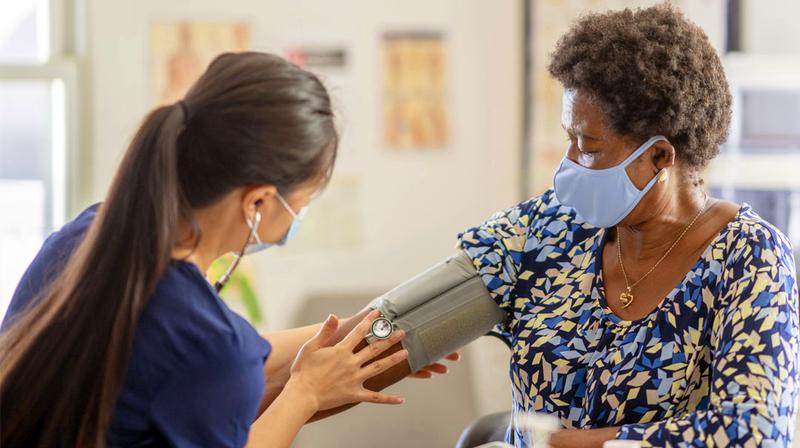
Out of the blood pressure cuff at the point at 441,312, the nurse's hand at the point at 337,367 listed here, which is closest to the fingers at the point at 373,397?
the nurse's hand at the point at 337,367

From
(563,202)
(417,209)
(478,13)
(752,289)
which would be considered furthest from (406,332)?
(478,13)

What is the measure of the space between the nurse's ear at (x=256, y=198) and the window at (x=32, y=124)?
1871 millimetres

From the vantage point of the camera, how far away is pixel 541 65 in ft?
9.89

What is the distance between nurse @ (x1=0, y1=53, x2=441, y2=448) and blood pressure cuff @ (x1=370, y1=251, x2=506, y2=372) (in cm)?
46

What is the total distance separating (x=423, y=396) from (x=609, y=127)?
1530 mm

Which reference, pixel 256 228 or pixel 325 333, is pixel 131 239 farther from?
pixel 325 333

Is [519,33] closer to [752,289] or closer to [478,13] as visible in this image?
[478,13]

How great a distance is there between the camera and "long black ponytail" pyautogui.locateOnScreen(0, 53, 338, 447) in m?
1.26

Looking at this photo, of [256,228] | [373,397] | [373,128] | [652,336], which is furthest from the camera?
[373,128]

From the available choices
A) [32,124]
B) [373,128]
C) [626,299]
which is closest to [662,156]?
[626,299]

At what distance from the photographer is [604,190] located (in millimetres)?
1598

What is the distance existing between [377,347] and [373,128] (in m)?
1.49

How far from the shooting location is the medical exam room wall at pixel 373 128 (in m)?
3.04

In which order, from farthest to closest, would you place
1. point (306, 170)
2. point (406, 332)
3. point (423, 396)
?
point (423, 396)
point (406, 332)
point (306, 170)
